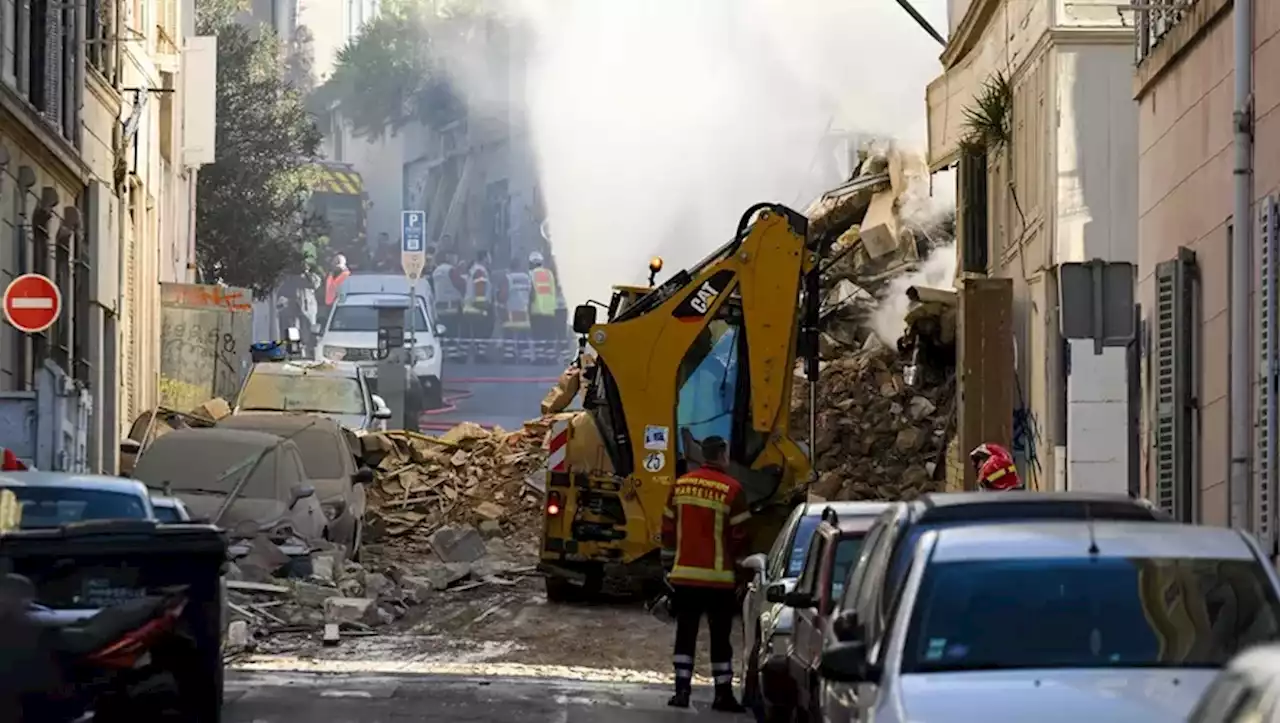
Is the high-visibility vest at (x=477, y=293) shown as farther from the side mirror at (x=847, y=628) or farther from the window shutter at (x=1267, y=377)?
the side mirror at (x=847, y=628)

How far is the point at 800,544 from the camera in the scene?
14.4 meters

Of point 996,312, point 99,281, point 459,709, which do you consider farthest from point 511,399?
point 459,709

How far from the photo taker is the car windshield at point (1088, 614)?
8.12 metres

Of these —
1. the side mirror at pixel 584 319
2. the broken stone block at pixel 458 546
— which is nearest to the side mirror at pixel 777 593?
the side mirror at pixel 584 319

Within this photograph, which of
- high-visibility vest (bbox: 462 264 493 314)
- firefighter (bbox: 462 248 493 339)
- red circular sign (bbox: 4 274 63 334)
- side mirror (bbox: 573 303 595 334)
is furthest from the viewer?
high-visibility vest (bbox: 462 264 493 314)

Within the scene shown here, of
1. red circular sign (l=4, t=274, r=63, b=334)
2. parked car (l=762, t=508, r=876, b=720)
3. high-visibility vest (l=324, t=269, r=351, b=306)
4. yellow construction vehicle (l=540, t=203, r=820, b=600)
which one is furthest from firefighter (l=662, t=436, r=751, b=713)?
high-visibility vest (l=324, t=269, r=351, b=306)

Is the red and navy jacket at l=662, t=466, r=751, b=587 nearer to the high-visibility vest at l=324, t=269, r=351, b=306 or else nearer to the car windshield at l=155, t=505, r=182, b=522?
the car windshield at l=155, t=505, r=182, b=522

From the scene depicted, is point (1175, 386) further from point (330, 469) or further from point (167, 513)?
point (330, 469)

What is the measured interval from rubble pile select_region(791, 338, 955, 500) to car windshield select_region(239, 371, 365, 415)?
19.0 ft

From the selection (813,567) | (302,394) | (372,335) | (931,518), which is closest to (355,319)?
(372,335)

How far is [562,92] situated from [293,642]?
50.9 m

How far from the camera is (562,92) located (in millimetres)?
68375

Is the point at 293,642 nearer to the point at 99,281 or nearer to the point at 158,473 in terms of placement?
the point at 158,473

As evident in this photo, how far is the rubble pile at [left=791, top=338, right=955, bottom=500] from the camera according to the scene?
100 ft
